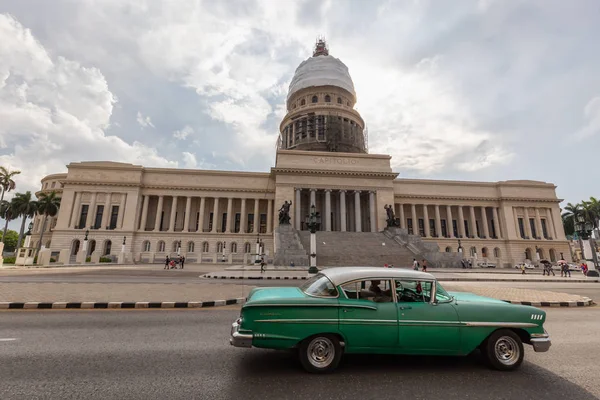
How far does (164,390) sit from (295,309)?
6.18 feet

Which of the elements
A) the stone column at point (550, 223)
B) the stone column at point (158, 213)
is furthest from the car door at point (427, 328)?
the stone column at point (550, 223)

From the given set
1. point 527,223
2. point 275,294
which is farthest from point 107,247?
point 527,223

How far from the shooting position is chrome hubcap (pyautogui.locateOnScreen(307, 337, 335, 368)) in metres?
4.14

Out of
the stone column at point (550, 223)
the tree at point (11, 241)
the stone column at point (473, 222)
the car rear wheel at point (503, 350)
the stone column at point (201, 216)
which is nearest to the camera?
the car rear wheel at point (503, 350)

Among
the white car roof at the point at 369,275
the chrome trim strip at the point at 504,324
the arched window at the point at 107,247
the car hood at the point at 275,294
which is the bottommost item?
the chrome trim strip at the point at 504,324

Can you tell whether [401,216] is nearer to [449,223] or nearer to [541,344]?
[449,223]

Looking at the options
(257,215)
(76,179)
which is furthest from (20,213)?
(257,215)

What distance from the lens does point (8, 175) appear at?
45625 mm

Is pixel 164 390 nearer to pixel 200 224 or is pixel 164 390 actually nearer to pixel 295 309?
pixel 295 309

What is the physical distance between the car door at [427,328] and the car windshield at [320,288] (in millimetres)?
1047

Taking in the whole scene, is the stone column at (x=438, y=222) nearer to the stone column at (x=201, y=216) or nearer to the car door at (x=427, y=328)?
the stone column at (x=201, y=216)

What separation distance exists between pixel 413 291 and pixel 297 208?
1576 inches

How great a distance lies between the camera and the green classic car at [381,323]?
4.14m

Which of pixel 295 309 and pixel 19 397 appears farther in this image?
pixel 295 309
